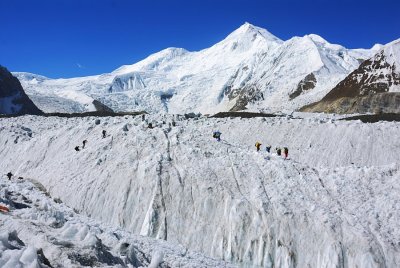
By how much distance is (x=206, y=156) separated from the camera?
3198 centimetres

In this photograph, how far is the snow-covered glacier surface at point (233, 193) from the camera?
25.4m

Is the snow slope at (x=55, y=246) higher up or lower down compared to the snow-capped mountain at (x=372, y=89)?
lower down

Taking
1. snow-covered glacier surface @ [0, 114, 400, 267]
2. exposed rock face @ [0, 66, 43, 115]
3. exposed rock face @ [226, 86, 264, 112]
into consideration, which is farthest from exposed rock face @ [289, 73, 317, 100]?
snow-covered glacier surface @ [0, 114, 400, 267]

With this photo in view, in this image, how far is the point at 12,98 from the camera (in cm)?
13625

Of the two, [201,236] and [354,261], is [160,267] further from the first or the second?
[354,261]

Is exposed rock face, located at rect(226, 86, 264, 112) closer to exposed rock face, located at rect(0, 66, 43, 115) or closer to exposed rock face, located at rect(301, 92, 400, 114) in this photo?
exposed rock face, located at rect(301, 92, 400, 114)

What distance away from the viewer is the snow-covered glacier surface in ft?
83.5

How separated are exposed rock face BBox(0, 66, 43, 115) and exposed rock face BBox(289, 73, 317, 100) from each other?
265 ft

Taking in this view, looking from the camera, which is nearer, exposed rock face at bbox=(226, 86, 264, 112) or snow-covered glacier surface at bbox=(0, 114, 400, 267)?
snow-covered glacier surface at bbox=(0, 114, 400, 267)

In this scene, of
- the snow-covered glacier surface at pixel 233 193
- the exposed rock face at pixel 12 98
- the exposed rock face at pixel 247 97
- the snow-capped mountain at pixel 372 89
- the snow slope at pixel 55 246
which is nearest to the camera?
the snow slope at pixel 55 246

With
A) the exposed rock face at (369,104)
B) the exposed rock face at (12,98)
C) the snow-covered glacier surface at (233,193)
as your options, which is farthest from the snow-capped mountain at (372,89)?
the exposed rock face at (12,98)

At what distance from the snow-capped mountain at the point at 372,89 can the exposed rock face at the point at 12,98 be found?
80662 mm

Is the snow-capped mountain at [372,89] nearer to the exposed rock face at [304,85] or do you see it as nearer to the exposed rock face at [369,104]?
→ the exposed rock face at [369,104]

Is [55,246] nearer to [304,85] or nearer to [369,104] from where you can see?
[369,104]
